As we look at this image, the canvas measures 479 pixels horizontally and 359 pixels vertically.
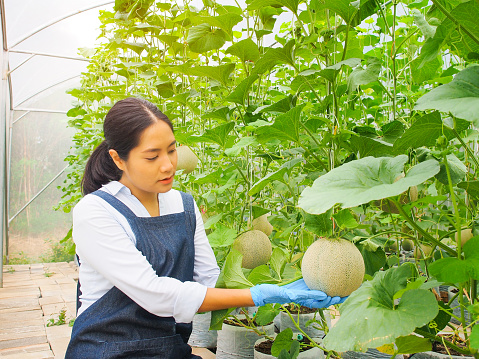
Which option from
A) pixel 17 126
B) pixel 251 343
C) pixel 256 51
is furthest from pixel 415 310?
pixel 17 126

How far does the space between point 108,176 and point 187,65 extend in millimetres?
558

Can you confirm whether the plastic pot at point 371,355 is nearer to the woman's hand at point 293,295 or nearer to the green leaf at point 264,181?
the woman's hand at point 293,295

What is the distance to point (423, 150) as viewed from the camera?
1082 mm

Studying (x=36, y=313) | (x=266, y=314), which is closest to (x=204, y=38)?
(x=266, y=314)

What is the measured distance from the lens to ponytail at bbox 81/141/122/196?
148 centimetres

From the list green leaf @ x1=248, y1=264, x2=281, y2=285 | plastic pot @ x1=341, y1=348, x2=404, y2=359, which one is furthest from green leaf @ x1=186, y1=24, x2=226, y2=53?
plastic pot @ x1=341, y1=348, x2=404, y2=359

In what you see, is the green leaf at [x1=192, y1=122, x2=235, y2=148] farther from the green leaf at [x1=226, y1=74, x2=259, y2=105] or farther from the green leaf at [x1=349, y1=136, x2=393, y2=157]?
the green leaf at [x1=349, y1=136, x2=393, y2=157]

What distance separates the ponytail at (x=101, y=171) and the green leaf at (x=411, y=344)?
3.17 ft

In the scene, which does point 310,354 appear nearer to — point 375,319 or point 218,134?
point 218,134

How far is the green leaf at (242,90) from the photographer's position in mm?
1310

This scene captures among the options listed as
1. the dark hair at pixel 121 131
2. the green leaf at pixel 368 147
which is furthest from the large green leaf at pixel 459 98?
the dark hair at pixel 121 131

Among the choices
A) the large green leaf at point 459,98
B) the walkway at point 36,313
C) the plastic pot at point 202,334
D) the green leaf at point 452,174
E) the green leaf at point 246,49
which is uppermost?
the green leaf at point 246,49

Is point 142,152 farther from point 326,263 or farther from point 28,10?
point 28,10

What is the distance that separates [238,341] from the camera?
6.19 ft
